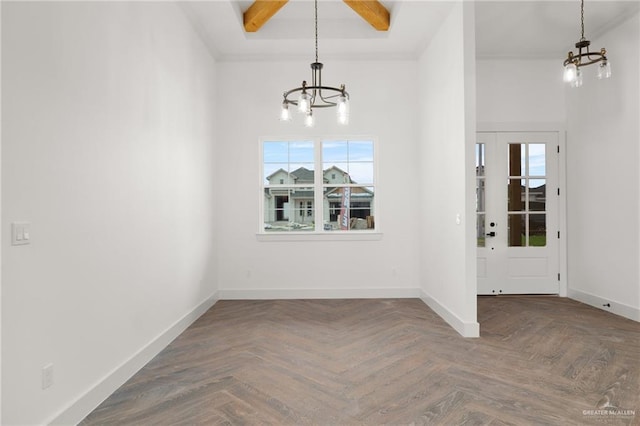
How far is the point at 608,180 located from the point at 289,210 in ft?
13.7

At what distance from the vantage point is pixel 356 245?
218 inches

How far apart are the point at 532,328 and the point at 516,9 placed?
3.56m

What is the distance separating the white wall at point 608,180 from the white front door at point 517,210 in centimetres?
26

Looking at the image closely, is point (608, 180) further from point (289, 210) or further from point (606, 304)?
point (289, 210)

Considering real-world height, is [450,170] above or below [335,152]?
below

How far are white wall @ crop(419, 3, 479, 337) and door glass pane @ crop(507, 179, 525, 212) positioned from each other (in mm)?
1305

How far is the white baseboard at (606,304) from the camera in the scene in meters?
4.30

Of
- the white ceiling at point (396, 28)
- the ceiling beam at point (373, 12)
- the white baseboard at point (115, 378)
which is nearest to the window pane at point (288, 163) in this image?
the white ceiling at point (396, 28)

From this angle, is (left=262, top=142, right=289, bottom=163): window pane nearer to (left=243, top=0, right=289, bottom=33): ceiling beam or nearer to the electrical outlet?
(left=243, top=0, right=289, bottom=33): ceiling beam

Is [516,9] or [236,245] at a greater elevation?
[516,9]

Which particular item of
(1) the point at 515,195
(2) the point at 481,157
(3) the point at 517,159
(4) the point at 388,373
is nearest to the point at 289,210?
(2) the point at 481,157

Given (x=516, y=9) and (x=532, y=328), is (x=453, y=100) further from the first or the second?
(x=532, y=328)

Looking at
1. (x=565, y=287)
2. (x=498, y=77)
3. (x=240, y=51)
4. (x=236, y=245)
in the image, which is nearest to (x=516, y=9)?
(x=498, y=77)

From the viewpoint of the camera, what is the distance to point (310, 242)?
218 inches
